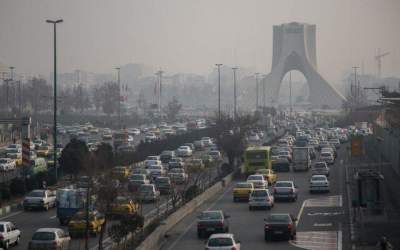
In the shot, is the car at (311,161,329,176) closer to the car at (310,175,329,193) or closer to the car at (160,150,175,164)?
the car at (310,175,329,193)

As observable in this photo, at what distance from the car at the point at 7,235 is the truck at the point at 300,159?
93.7 feet

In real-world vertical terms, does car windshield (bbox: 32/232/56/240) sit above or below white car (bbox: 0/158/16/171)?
below

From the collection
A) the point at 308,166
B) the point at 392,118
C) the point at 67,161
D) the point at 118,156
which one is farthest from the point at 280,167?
the point at 67,161

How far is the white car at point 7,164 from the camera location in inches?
1982

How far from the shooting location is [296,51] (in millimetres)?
196000

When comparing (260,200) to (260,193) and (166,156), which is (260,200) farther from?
(166,156)

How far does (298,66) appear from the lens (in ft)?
636

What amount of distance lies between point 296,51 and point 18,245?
173 metres

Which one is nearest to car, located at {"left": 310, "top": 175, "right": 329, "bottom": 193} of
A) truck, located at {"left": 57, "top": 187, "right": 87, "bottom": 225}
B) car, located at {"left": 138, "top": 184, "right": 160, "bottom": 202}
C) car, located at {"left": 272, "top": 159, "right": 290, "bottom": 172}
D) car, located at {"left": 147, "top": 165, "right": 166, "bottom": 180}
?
car, located at {"left": 138, "top": 184, "right": 160, "bottom": 202}

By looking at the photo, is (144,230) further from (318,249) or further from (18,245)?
(318,249)

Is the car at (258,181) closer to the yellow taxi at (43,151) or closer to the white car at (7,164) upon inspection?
the white car at (7,164)

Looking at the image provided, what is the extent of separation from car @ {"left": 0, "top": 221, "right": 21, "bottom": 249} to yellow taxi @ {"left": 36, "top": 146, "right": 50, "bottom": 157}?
1322 inches

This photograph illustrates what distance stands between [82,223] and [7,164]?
26216mm

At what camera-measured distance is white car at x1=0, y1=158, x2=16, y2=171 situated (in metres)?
50.3
